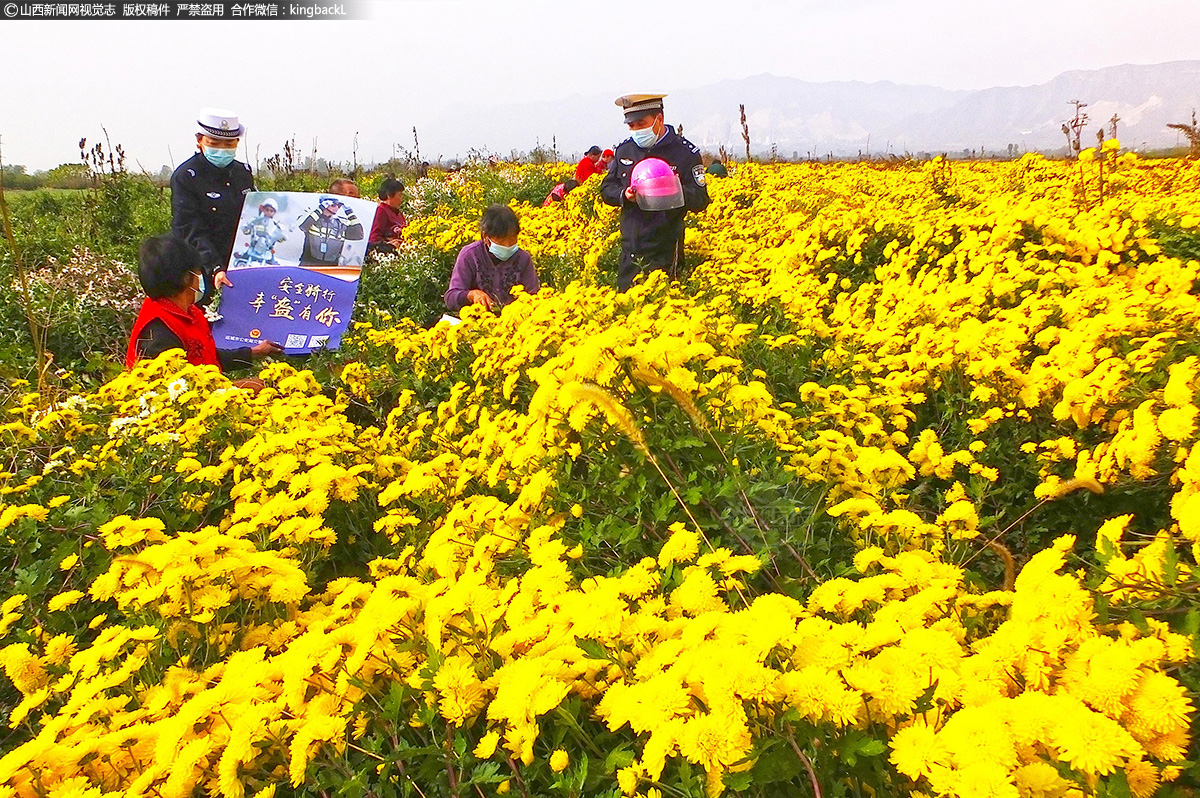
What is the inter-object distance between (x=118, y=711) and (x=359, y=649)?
1.98 ft

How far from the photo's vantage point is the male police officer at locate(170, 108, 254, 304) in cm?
517

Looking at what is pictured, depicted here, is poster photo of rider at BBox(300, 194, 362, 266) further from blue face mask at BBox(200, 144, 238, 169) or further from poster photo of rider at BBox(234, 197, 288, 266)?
blue face mask at BBox(200, 144, 238, 169)

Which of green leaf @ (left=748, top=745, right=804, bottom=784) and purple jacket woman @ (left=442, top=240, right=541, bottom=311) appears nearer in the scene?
green leaf @ (left=748, top=745, right=804, bottom=784)

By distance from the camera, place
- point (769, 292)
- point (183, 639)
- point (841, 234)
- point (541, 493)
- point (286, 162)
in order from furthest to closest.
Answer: point (286, 162)
point (841, 234)
point (769, 292)
point (541, 493)
point (183, 639)

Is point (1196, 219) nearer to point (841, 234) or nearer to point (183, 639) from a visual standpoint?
point (841, 234)

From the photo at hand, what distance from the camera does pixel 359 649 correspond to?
146cm

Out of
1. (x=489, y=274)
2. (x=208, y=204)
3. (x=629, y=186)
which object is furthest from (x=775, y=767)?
(x=208, y=204)

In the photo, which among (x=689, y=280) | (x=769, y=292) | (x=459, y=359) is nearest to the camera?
(x=459, y=359)

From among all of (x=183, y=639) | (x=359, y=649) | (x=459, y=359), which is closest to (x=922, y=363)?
(x=459, y=359)

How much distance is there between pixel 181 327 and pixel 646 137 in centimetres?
373

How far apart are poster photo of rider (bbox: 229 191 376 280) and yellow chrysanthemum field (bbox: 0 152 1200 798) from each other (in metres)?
1.25

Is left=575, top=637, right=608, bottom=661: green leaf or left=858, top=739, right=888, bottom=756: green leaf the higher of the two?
left=575, top=637, right=608, bottom=661: green leaf

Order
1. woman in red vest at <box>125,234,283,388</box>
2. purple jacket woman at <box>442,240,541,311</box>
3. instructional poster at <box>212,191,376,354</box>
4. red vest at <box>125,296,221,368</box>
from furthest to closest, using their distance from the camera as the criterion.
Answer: purple jacket woman at <box>442,240,541,311</box> → instructional poster at <box>212,191,376,354</box> → red vest at <box>125,296,221,368</box> → woman in red vest at <box>125,234,283,388</box>

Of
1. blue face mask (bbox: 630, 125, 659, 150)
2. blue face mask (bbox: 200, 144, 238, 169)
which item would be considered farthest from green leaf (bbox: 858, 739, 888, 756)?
blue face mask (bbox: 200, 144, 238, 169)
